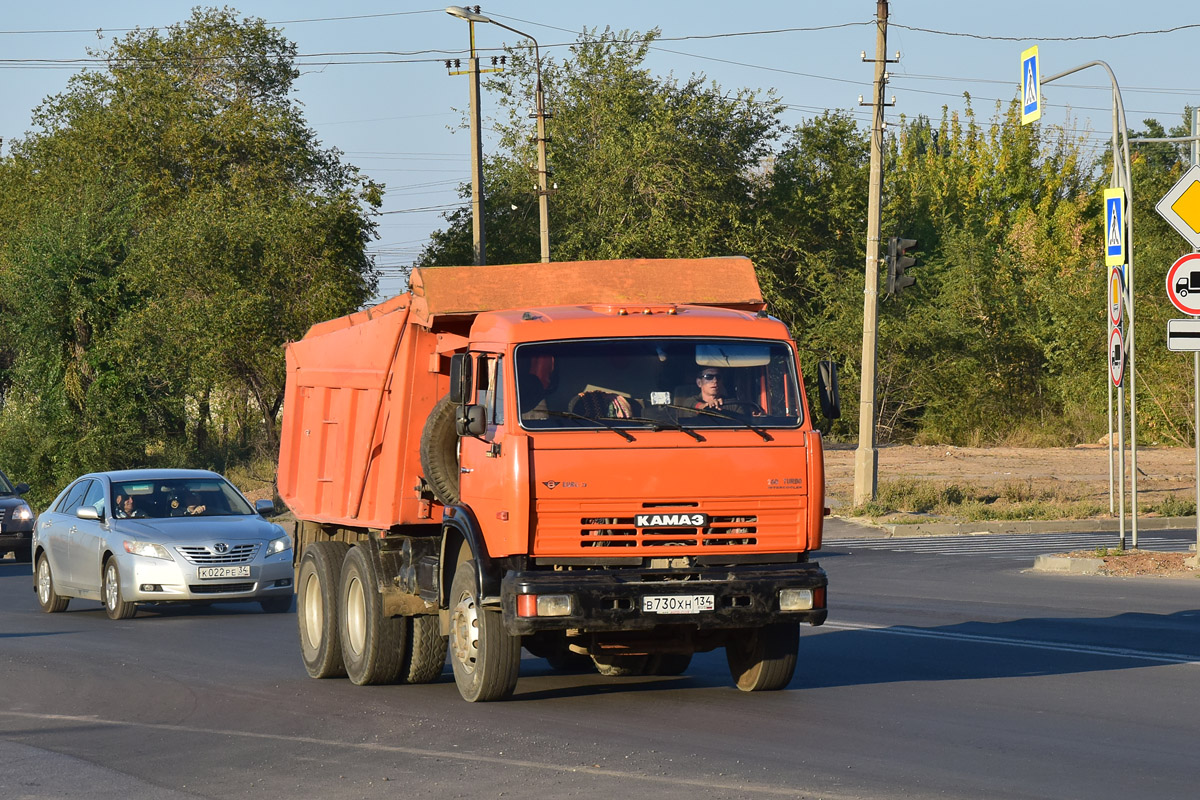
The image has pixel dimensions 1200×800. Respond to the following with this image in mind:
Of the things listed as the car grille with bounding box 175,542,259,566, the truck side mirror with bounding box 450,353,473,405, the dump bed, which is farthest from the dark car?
the truck side mirror with bounding box 450,353,473,405

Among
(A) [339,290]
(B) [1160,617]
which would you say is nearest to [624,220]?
(A) [339,290]

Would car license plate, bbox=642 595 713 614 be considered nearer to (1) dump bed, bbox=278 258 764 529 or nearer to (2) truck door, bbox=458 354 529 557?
(2) truck door, bbox=458 354 529 557

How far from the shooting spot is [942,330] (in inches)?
2063

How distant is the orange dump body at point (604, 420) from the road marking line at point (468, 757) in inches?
55.6

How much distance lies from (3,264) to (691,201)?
22.6 meters

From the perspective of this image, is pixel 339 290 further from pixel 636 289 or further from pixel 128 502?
pixel 636 289

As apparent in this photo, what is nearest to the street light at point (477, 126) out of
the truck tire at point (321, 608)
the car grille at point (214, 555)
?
the car grille at point (214, 555)

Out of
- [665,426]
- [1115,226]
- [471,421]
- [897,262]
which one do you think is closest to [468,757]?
[471,421]

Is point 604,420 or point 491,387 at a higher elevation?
point 491,387

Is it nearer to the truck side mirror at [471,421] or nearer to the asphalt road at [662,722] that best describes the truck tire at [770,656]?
the asphalt road at [662,722]

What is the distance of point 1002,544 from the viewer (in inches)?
939

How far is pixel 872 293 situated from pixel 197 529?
15.5m

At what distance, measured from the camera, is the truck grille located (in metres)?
9.48

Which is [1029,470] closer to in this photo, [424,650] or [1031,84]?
[1031,84]
